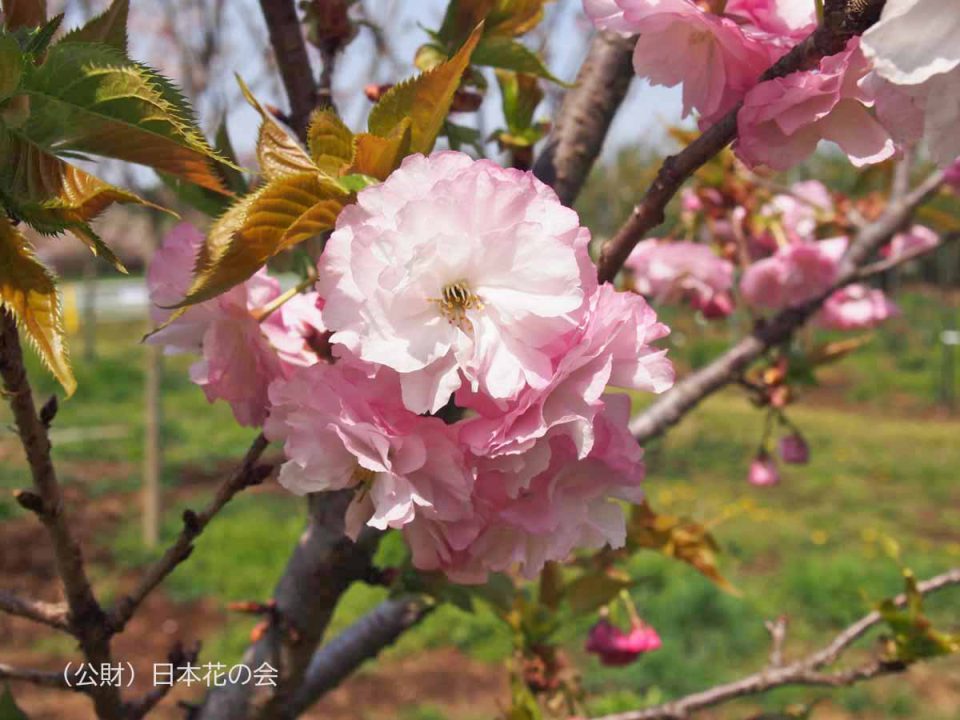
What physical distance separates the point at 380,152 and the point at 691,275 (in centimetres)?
125

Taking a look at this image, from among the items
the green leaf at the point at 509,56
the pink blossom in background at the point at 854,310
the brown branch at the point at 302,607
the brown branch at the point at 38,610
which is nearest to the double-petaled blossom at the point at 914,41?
the green leaf at the point at 509,56

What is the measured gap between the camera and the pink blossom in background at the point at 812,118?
51 centimetres

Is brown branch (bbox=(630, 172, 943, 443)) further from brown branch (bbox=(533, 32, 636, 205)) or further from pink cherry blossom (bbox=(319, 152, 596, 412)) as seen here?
pink cherry blossom (bbox=(319, 152, 596, 412))

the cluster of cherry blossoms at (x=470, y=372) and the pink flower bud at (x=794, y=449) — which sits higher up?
the cluster of cherry blossoms at (x=470, y=372)

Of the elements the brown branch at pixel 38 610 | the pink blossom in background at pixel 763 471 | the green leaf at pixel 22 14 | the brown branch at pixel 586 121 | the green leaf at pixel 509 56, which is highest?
the green leaf at pixel 22 14

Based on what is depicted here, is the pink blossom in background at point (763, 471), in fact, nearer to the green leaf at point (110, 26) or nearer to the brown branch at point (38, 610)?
the brown branch at point (38, 610)

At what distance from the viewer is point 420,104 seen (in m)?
0.56

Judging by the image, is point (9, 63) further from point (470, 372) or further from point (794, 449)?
point (794, 449)

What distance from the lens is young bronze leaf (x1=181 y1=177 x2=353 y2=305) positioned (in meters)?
0.50

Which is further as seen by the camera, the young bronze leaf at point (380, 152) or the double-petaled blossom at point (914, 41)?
the young bronze leaf at point (380, 152)

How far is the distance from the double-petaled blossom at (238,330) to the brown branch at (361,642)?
0.53 metres

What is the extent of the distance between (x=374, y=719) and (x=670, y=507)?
2.64 m

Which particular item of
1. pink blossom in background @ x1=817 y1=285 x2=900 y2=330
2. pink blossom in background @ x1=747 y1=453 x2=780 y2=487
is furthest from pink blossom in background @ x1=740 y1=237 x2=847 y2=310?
pink blossom in background @ x1=747 y1=453 x2=780 y2=487

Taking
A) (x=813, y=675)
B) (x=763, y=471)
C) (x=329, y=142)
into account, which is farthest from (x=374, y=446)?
(x=763, y=471)
